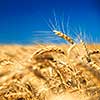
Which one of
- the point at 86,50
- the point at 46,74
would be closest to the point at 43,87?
the point at 46,74

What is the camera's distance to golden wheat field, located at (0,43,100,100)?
1161 mm

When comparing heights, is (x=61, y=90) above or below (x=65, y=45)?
below

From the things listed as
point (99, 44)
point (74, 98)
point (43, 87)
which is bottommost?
point (74, 98)

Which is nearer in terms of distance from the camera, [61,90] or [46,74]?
Result: [61,90]

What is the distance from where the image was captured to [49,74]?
1.39 metres

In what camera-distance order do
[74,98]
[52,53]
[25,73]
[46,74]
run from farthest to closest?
[46,74] < [52,53] < [25,73] < [74,98]

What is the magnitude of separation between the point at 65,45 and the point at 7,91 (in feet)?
1.05

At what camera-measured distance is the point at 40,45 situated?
1366 millimetres

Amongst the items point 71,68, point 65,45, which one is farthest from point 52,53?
point 65,45

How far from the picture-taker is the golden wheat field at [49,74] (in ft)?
3.81

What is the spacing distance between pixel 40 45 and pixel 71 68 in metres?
0.18

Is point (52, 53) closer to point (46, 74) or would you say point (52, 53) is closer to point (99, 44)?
point (46, 74)

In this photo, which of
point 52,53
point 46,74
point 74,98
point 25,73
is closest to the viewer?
point 74,98

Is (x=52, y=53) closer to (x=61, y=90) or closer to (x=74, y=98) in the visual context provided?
(x=61, y=90)
